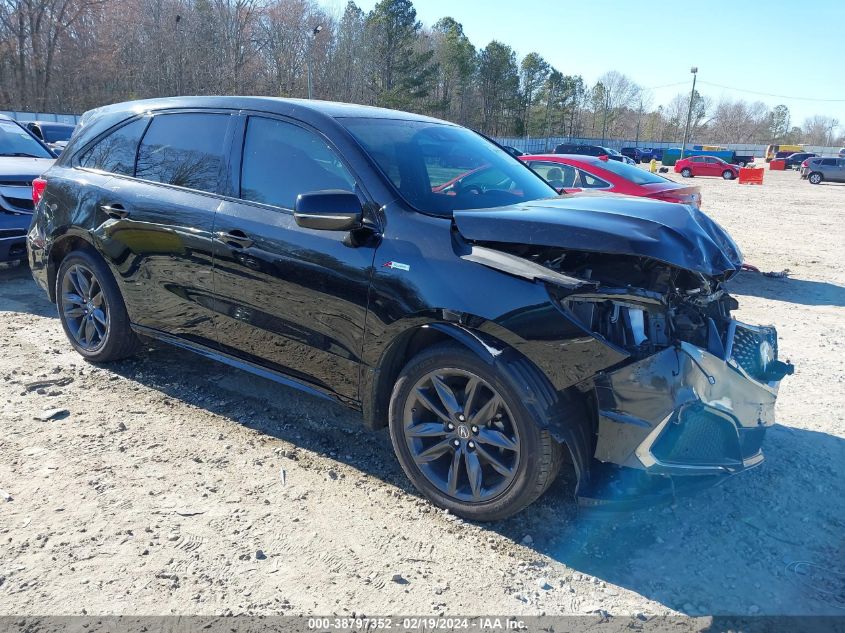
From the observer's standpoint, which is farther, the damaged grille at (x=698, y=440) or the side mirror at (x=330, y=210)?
the side mirror at (x=330, y=210)

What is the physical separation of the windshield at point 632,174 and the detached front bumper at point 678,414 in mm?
6269

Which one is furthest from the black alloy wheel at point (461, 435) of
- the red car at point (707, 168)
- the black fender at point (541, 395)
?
the red car at point (707, 168)

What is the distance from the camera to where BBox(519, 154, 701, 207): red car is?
841 centimetres

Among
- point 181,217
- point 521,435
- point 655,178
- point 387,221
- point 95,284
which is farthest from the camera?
point 655,178

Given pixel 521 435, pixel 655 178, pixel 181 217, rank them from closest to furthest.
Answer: pixel 521 435 → pixel 181 217 → pixel 655 178

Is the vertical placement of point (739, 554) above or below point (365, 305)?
below

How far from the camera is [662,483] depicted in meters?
2.73

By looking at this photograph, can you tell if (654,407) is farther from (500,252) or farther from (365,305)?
(365,305)

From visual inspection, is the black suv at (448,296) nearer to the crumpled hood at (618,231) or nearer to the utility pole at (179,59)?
the crumpled hood at (618,231)

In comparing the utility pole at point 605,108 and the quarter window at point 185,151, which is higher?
the utility pole at point 605,108

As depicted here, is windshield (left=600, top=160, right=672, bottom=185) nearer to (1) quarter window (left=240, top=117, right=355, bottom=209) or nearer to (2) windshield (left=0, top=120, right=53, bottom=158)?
(1) quarter window (left=240, top=117, right=355, bottom=209)

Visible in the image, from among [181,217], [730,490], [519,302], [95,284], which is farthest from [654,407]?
[95,284]

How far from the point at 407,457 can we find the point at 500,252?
1.13 metres

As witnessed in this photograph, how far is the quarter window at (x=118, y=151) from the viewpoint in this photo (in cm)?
430
